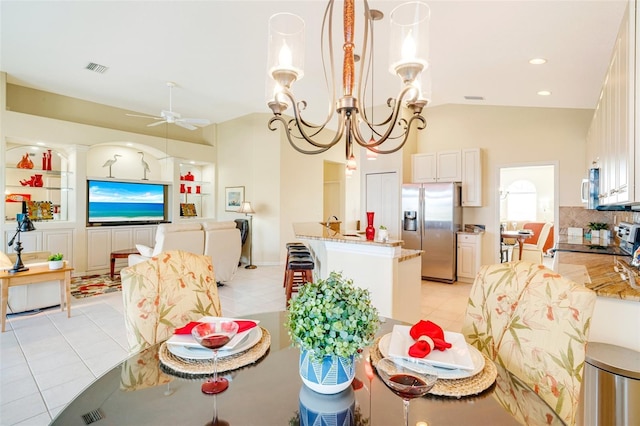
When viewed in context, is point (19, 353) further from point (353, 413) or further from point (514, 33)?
point (514, 33)

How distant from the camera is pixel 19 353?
2754 millimetres

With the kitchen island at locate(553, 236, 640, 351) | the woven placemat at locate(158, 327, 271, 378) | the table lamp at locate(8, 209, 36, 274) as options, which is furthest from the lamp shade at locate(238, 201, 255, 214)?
the kitchen island at locate(553, 236, 640, 351)

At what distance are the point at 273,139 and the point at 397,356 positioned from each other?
251 inches

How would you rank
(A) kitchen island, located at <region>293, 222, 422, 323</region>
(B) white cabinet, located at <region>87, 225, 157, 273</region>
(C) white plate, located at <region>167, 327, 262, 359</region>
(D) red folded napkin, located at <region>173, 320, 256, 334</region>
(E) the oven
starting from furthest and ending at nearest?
(B) white cabinet, located at <region>87, 225, 157, 273</region>
(A) kitchen island, located at <region>293, 222, 422, 323</region>
(E) the oven
(D) red folded napkin, located at <region>173, 320, 256, 334</region>
(C) white plate, located at <region>167, 327, 262, 359</region>

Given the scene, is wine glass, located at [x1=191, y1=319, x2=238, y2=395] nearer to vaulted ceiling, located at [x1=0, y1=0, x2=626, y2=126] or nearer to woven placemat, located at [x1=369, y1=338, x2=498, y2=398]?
woven placemat, located at [x1=369, y1=338, x2=498, y2=398]

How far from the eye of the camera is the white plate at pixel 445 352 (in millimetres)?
1005

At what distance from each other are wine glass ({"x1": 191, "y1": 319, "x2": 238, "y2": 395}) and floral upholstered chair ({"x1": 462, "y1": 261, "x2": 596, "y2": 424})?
105cm

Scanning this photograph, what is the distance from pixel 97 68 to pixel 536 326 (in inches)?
229

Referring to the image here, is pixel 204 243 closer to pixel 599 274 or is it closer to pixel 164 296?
pixel 164 296

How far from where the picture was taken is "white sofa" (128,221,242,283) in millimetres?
4348

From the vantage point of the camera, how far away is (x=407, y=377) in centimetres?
86

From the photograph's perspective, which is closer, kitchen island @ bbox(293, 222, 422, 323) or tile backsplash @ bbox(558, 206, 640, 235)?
kitchen island @ bbox(293, 222, 422, 323)

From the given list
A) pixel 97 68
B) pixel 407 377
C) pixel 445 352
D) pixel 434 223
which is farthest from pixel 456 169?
pixel 97 68

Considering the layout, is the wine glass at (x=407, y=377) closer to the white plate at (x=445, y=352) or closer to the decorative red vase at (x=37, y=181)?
the white plate at (x=445, y=352)
